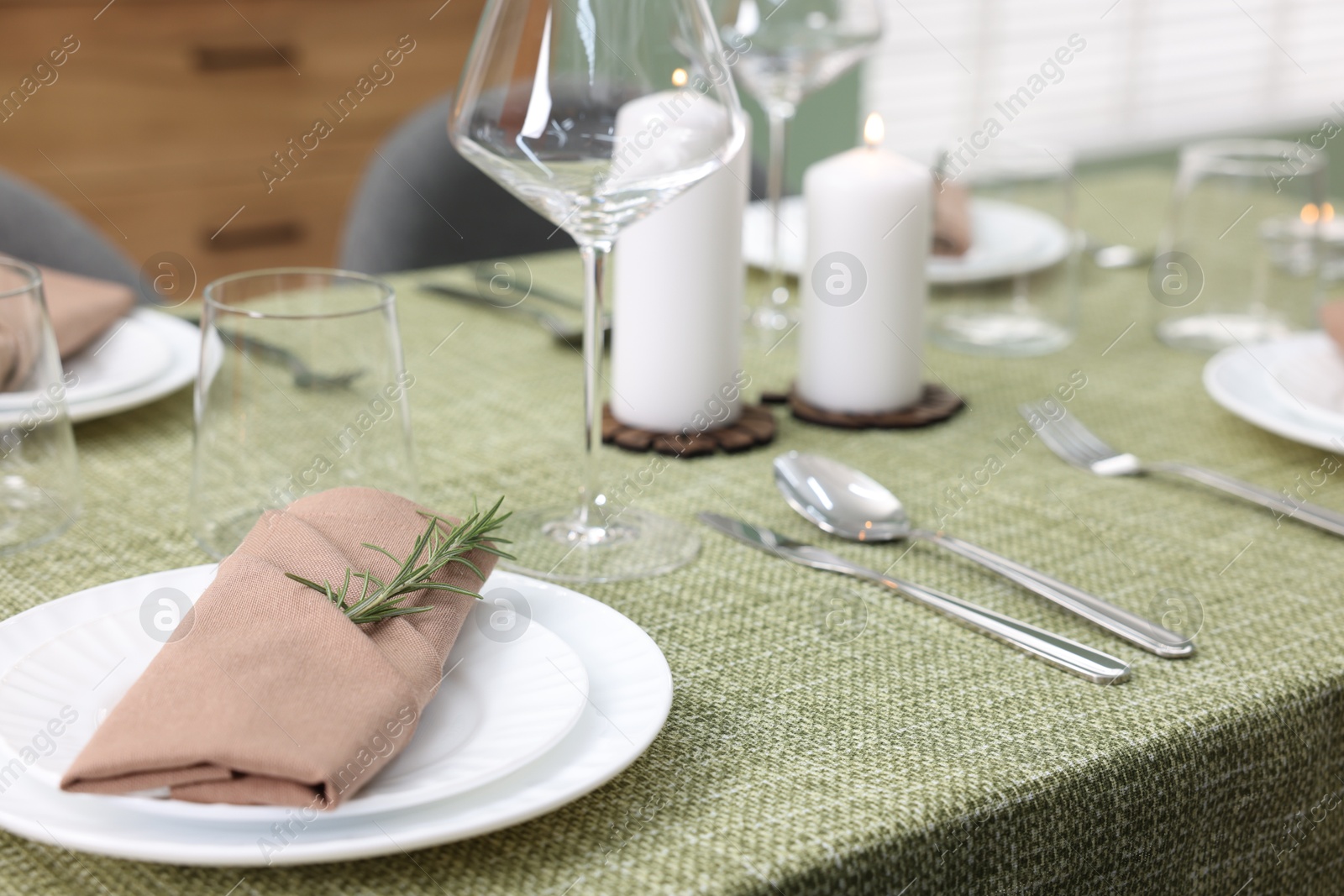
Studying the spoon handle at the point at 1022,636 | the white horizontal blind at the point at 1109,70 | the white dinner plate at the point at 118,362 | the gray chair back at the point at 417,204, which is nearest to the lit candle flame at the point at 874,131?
the spoon handle at the point at 1022,636

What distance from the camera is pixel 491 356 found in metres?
0.97

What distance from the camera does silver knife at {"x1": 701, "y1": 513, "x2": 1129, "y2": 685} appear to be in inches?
21.1

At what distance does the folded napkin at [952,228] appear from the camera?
41.3 inches

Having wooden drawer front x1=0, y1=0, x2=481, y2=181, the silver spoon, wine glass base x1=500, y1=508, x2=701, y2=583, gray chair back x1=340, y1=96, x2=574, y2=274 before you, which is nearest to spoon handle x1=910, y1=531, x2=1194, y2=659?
the silver spoon

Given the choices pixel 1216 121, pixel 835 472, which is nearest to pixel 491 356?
pixel 835 472

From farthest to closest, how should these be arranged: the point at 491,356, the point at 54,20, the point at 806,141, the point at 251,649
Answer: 1. the point at 806,141
2. the point at 54,20
3. the point at 491,356
4. the point at 251,649

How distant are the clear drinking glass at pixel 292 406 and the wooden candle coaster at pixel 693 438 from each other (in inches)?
7.6

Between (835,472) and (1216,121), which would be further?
(1216,121)

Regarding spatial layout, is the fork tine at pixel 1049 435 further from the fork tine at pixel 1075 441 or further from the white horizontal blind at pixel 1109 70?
the white horizontal blind at pixel 1109 70

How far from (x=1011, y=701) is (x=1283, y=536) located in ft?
0.86

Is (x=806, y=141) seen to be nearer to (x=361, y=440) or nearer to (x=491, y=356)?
(x=491, y=356)

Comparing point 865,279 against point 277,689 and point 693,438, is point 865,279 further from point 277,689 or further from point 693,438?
point 277,689

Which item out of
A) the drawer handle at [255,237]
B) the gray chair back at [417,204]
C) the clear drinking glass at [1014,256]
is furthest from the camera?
the drawer handle at [255,237]

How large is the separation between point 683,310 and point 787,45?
319mm
